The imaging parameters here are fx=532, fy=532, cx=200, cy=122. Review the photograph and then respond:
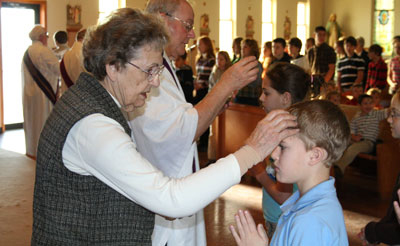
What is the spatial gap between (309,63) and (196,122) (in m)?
7.01

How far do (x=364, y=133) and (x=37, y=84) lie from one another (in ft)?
14.7

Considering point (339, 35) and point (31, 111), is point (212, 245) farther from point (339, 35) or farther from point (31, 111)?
point (339, 35)

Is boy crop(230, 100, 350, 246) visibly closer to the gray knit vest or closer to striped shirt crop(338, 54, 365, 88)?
the gray knit vest

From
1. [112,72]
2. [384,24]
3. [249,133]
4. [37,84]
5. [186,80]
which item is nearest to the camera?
[112,72]

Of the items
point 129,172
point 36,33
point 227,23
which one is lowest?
point 129,172

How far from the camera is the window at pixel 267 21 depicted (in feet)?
57.2

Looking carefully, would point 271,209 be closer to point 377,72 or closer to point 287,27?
point 377,72

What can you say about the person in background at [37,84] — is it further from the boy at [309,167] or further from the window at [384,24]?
the window at [384,24]

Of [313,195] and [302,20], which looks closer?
[313,195]

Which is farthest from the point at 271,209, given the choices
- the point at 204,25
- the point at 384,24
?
the point at 384,24

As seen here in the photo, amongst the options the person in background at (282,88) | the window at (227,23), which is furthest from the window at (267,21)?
the person in background at (282,88)

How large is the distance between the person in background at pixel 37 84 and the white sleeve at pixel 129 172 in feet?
20.1

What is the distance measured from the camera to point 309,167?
1.86 meters

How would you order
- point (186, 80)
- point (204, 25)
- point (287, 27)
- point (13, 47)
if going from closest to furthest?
point (186, 80) < point (13, 47) < point (204, 25) < point (287, 27)
